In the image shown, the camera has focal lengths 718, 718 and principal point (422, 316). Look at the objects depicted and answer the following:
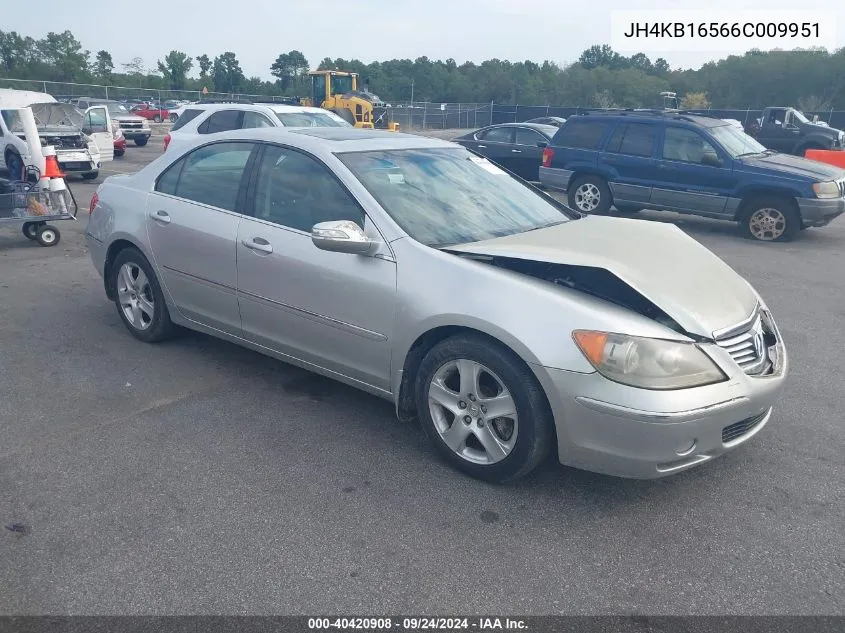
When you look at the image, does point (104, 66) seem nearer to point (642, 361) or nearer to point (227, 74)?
point (227, 74)

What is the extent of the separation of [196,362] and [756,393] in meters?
3.58

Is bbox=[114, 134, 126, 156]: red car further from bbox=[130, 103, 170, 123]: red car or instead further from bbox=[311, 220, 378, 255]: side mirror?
bbox=[130, 103, 170, 123]: red car

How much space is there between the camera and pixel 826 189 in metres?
10.2

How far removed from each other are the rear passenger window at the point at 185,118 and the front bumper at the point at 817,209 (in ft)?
32.4

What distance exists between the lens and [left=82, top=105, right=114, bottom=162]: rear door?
1639cm

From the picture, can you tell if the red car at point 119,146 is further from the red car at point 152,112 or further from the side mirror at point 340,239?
the red car at point 152,112

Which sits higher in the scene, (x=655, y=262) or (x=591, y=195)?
(x=655, y=262)

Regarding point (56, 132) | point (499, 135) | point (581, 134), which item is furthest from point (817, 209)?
point (56, 132)

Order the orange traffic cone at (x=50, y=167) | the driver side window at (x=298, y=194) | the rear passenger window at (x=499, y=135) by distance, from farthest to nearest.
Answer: the rear passenger window at (x=499, y=135) → the orange traffic cone at (x=50, y=167) → the driver side window at (x=298, y=194)

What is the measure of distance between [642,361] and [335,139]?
2.39 m

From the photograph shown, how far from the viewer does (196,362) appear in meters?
5.04

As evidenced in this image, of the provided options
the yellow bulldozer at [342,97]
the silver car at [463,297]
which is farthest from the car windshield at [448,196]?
the yellow bulldozer at [342,97]

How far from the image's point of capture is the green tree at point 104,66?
79.0 meters

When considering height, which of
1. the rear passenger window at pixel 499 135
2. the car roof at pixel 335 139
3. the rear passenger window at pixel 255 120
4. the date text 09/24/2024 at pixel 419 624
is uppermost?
the rear passenger window at pixel 255 120
